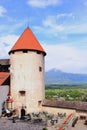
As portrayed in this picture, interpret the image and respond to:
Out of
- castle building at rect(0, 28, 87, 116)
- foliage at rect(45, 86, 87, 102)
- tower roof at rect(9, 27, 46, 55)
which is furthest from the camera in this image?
foliage at rect(45, 86, 87, 102)

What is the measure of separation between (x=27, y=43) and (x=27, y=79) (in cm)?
460

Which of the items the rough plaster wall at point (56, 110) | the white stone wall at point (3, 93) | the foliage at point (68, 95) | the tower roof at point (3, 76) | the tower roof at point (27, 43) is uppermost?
the tower roof at point (27, 43)

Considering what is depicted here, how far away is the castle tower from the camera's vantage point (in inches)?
1224

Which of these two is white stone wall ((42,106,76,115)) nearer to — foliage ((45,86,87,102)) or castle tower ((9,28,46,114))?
castle tower ((9,28,46,114))

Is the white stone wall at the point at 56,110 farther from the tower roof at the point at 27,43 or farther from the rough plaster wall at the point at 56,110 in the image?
the tower roof at the point at 27,43

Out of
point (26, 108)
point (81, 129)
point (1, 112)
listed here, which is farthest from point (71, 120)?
point (1, 112)

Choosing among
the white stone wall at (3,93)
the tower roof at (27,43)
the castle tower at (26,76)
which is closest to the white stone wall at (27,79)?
the castle tower at (26,76)

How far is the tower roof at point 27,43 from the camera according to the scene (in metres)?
31.5

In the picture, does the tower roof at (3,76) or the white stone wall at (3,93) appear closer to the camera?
the white stone wall at (3,93)

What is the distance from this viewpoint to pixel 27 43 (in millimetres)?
32094

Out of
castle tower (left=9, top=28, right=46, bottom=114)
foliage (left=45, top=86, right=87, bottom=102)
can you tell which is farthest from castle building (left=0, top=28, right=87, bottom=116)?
foliage (left=45, top=86, right=87, bottom=102)

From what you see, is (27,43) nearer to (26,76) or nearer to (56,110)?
Result: (26,76)

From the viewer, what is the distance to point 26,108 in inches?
1217

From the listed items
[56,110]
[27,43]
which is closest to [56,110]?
[56,110]
